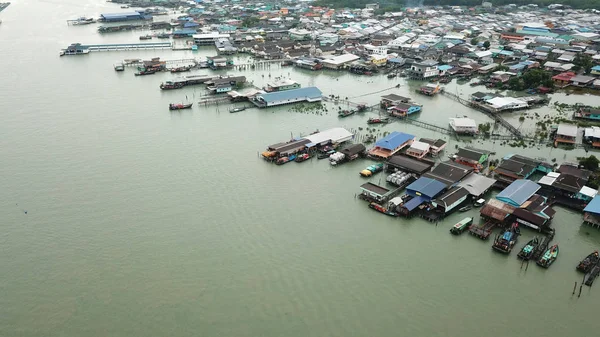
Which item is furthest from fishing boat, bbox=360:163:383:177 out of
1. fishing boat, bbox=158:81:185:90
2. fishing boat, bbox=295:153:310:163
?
fishing boat, bbox=158:81:185:90

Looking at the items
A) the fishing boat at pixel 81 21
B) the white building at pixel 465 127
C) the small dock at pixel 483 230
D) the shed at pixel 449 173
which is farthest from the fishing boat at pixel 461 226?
the fishing boat at pixel 81 21

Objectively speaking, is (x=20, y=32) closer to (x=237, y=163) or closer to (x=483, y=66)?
(x=237, y=163)

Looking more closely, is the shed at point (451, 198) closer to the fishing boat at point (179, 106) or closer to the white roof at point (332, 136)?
the white roof at point (332, 136)

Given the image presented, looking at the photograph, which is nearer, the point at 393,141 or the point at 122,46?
the point at 393,141

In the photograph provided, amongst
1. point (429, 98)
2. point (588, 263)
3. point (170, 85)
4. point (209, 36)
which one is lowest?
→ point (588, 263)

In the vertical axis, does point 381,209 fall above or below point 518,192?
below

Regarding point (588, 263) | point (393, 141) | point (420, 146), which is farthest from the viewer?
point (393, 141)

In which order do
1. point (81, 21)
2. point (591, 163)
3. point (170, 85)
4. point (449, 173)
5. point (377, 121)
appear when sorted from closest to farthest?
point (449, 173)
point (591, 163)
point (377, 121)
point (170, 85)
point (81, 21)

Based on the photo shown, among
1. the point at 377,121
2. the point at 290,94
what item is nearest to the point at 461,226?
the point at 377,121

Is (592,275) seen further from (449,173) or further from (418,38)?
(418,38)
